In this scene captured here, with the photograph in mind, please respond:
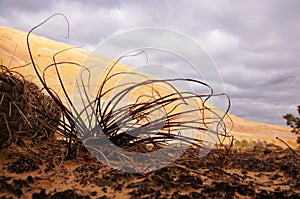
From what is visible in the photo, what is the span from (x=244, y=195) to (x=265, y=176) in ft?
1.63

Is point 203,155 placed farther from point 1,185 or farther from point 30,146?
point 1,185

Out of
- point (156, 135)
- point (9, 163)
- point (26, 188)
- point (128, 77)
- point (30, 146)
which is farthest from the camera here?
point (128, 77)

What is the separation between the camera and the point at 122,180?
1325 mm

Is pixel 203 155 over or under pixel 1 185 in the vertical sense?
over

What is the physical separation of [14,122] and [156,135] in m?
0.79

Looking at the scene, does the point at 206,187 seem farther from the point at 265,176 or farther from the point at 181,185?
the point at 265,176

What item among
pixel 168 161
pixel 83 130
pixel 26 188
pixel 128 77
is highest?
pixel 128 77

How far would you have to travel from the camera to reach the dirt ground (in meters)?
1.15

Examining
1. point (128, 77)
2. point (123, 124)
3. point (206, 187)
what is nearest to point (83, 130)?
point (123, 124)

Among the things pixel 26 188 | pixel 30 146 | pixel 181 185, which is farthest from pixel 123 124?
pixel 26 188

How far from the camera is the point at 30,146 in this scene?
1.78 metres

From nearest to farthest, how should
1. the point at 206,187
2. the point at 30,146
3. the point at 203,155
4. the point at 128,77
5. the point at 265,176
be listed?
the point at 206,187 < the point at 265,176 < the point at 30,146 < the point at 203,155 < the point at 128,77

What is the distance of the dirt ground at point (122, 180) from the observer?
1.15 meters

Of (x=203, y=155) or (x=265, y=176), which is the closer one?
(x=265, y=176)
